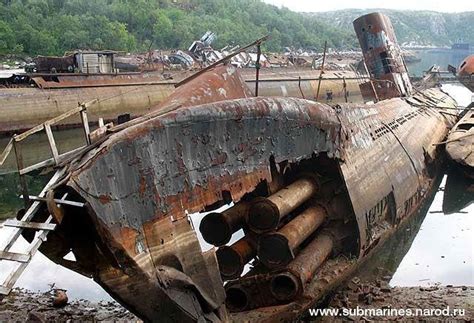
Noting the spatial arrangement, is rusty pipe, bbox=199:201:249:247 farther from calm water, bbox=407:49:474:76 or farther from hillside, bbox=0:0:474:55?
calm water, bbox=407:49:474:76

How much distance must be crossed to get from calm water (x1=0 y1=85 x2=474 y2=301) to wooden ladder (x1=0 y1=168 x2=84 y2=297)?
463cm

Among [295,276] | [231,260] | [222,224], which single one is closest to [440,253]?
[295,276]

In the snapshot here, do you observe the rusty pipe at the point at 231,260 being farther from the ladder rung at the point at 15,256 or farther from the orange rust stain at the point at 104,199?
the ladder rung at the point at 15,256

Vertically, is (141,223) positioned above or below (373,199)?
above

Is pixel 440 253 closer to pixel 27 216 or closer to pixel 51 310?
pixel 51 310

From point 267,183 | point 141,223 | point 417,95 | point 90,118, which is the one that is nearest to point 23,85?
point 90,118

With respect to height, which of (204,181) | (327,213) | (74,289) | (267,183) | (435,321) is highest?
(204,181)

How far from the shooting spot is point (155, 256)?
20.8 ft

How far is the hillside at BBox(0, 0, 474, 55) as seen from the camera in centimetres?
5582

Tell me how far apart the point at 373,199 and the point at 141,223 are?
19.5ft

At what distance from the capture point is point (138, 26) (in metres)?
79.4

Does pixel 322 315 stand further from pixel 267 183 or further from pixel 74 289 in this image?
pixel 74 289

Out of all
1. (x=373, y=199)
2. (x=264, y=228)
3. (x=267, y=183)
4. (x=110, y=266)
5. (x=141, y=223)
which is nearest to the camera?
(x=110, y=266)

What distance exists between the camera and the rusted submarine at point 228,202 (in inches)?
239
